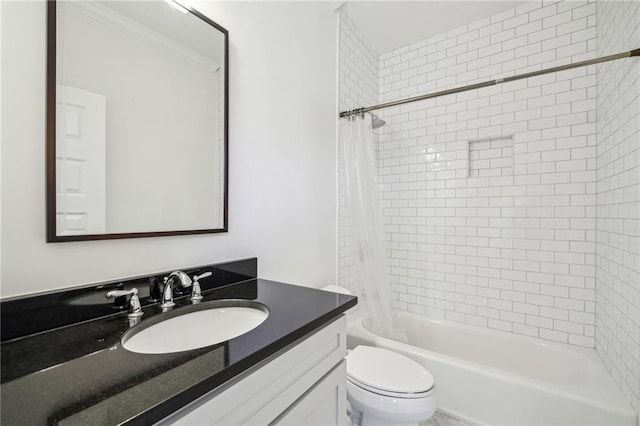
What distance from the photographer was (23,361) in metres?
0.62

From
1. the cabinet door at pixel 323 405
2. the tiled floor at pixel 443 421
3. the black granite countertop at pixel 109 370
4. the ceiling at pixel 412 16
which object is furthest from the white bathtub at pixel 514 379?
the ceiling at pixel 412 16

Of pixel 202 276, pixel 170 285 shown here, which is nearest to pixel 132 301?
pixel 170 285

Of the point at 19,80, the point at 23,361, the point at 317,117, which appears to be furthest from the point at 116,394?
the point at 317,117

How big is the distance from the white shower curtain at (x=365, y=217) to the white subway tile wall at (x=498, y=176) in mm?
655

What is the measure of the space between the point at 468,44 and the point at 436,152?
91 cm

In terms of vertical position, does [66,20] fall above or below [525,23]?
below

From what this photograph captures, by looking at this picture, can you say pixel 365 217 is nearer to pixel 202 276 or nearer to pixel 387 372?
pixel 387 372

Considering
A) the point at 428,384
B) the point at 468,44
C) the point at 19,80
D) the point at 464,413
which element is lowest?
the point at 464,413

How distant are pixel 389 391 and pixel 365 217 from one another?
1.08 meters

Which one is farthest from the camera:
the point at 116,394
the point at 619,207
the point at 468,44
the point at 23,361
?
the point at 468,44

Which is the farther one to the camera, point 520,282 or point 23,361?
point 520,282

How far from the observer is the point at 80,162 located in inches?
34.5

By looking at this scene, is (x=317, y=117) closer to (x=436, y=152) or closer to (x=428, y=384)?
(x=436, y=152)

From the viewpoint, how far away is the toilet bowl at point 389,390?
1249 millimetres
